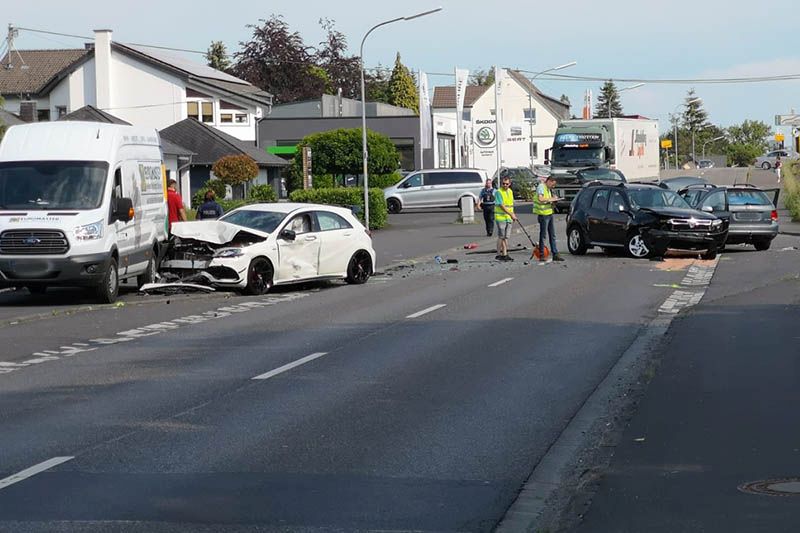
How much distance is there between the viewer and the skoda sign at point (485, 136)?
249 feet

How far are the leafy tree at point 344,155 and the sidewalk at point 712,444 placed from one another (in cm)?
4705

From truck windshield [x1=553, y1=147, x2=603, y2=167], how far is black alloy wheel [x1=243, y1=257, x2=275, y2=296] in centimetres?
3241

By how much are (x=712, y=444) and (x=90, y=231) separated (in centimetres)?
1385

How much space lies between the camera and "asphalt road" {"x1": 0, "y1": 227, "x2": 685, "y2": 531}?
23.8 ft

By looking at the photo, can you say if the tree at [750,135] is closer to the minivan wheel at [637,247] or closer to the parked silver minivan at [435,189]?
the parked silver minivan at [435,189]

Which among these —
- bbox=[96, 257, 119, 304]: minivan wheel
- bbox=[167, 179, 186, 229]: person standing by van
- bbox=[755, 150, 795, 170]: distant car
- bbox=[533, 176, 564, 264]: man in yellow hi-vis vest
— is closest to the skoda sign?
bbox=[755, 150, 795, 170]: distant car

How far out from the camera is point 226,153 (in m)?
63.2

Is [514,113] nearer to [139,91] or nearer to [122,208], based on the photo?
[139,91]

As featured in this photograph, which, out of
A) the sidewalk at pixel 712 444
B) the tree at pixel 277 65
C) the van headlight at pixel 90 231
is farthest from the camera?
the tree at pixel 277 65

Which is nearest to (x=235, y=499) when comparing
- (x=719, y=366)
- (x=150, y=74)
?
(x=719, y=366)

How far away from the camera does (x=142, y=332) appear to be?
16875mm

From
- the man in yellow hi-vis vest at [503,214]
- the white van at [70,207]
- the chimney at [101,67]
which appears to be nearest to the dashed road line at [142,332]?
the white van at [70,207]

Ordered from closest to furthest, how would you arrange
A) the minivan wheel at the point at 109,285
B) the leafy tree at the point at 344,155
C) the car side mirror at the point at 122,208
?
1. the minivan wheel at the point at 109,285
2. the car side mirror at the point at 122,208
3. the leafy tree at the point at 344,155

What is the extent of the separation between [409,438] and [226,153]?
55.0 m
